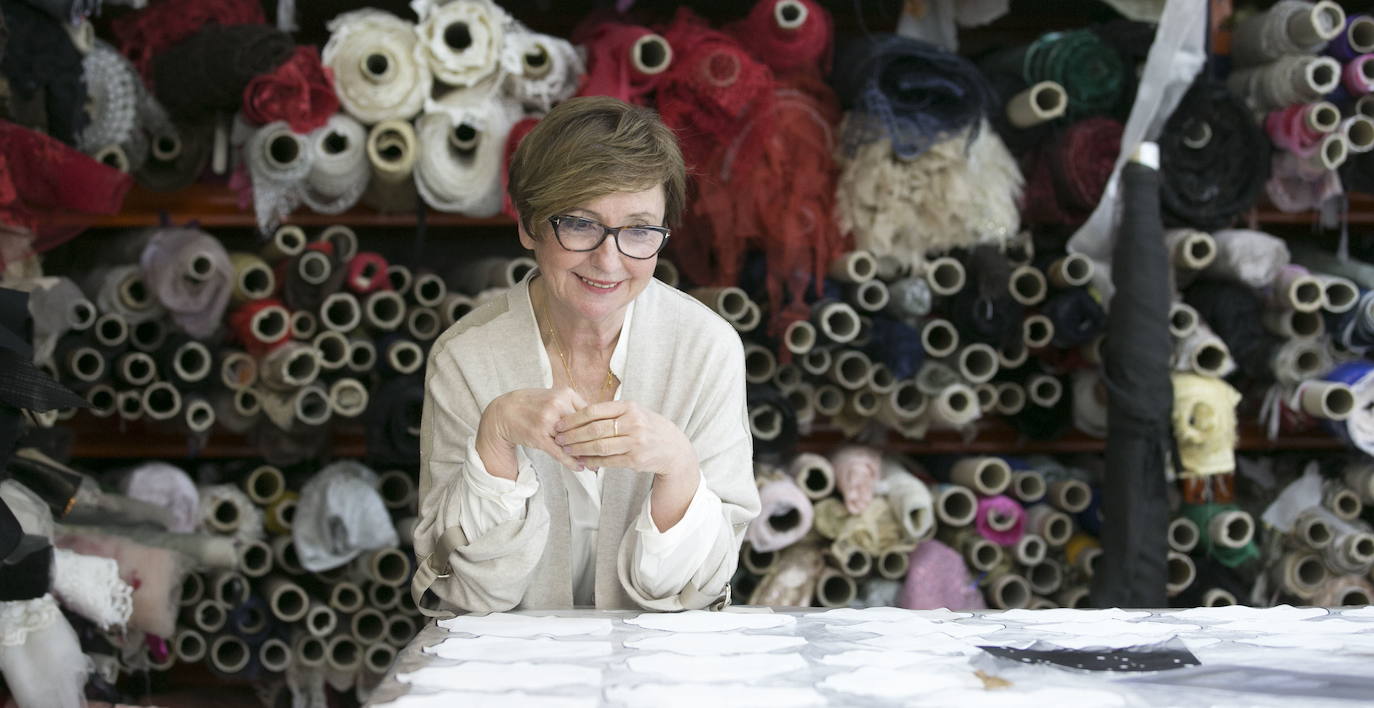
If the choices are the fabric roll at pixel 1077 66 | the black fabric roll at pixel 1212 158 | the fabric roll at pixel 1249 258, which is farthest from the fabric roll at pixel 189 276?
the fabric roll at pixel 1249 258

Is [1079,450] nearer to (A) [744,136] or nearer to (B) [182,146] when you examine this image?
(A) [744,136]

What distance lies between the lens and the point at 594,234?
4.84 ft

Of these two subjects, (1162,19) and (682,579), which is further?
(1162,19)

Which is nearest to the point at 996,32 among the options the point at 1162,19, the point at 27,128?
the point at 1162,19

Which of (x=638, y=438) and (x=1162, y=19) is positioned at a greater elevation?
(x=1162, y=19)

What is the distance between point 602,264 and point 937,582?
1421mm

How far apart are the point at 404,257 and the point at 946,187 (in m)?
1.25

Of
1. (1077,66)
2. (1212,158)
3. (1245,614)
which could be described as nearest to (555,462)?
(1245,614)

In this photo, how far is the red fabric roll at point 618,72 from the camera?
8.30 ft

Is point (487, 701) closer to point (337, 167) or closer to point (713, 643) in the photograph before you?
point (713, 643)

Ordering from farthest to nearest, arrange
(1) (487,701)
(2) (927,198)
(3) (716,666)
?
(2) (927,198) → (3) (716,666) → (1) (487,701)

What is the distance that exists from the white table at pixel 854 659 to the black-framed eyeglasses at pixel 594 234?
0.44 m

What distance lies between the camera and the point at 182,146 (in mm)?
2604

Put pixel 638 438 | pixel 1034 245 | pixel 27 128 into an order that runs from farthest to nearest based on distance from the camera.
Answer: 1. pixel 1034 245
2. pixel 27 128
3. pixel 638 438
